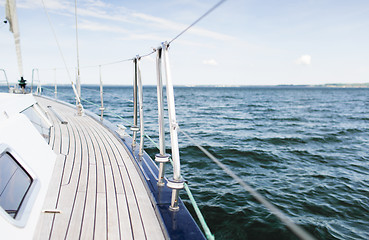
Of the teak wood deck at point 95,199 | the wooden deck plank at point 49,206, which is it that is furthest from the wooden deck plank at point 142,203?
the wooden deck plank at point 49,206

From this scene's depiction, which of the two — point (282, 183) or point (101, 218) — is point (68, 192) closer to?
point (101, 218)

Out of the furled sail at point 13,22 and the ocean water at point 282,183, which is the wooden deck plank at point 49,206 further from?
the furled sail at point 13,22

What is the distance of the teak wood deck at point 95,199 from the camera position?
2131 millimetres

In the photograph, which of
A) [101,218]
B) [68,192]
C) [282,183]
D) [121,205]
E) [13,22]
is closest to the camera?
[101,218]

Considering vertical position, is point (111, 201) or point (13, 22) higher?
point (13, 22)

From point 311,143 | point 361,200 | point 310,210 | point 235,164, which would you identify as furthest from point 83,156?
point 311,143

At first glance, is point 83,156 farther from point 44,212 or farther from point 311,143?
point 311,143

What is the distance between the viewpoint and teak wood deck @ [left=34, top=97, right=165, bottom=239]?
83.9 inches

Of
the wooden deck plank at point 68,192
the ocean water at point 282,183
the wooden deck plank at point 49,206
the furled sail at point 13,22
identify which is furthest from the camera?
the furled sail at point 13,22

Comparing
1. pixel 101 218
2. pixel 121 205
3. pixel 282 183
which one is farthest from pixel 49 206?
pixel 282 183

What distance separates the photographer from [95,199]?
267cm

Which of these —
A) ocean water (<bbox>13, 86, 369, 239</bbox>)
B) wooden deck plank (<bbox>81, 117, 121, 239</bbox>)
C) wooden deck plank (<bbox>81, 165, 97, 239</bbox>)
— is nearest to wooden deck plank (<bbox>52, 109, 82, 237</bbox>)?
wooden deck plank (<bbox>81, 165, 97, 239</bbox>)

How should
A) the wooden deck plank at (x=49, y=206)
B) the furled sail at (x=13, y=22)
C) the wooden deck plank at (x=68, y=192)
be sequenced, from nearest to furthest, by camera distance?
the wooden deck plank at (x=49, y=206), the wooden deck plank at (x=68, y=192), the furled sail at (x=13, y=22)

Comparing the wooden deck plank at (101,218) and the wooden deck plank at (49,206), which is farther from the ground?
the wooden deck plank at (49,206)
